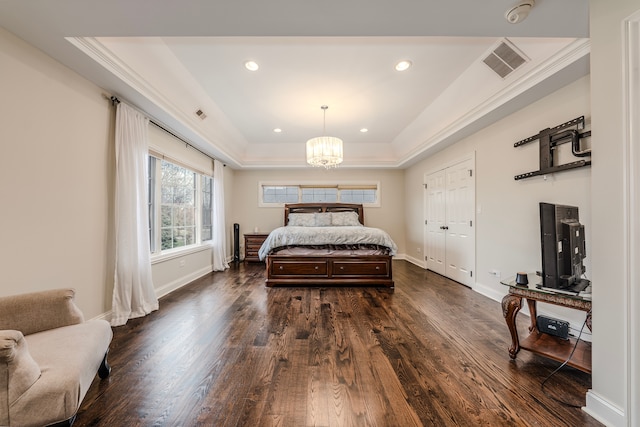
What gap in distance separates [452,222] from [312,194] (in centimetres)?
336

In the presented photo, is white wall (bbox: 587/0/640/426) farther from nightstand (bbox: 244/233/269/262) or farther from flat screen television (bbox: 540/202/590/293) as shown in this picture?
nightstand (bbox: 244/233/269/262)

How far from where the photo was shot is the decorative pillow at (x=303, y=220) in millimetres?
5727

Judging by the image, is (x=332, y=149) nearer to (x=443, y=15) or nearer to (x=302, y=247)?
(x=302, y=247)

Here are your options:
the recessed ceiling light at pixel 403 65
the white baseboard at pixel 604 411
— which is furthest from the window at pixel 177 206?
the white baseboard at pixel 604 411

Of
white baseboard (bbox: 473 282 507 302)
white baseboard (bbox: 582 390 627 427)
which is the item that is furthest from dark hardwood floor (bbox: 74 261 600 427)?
white baseboard (bbox: 473 282 507 302)

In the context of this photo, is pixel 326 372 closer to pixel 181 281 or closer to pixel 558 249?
pixel 558 249

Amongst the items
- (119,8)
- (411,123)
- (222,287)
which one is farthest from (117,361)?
(411,123)

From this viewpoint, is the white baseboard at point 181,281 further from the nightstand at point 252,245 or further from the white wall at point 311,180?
the white wall at point 311,180

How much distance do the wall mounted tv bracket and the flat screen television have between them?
0.90 meters

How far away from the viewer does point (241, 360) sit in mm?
1835

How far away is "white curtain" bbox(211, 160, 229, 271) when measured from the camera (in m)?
4.94

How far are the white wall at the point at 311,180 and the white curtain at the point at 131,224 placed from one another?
136 inches

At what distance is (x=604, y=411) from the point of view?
127 cm

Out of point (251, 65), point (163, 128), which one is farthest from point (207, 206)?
point (251, 65)
